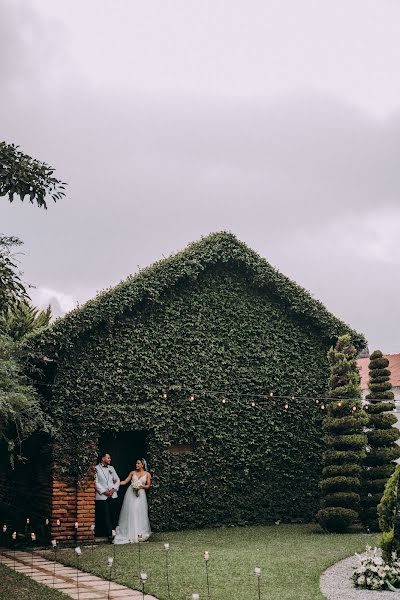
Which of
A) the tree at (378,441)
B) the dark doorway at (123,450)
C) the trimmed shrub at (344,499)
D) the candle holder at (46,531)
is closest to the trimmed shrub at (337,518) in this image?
the trimmed shrub at (344,499)

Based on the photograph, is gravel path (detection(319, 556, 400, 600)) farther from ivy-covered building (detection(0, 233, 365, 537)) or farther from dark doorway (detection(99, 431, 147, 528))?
dark doorway (detection(99, 431, 147, 528))

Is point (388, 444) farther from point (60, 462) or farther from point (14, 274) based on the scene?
point (14, 274)

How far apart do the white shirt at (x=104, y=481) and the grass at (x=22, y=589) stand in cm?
399

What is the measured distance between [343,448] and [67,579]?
728 centimetres

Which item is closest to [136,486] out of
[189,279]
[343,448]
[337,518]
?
[337,518]

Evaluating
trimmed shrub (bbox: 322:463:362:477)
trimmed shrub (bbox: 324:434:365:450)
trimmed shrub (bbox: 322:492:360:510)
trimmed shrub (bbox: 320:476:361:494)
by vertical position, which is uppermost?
trimmed shrub (bbox: 324:434:365:450)

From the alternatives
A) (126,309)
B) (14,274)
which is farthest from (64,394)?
(14,274)

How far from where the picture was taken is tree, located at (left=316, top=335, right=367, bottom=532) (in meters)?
14.7

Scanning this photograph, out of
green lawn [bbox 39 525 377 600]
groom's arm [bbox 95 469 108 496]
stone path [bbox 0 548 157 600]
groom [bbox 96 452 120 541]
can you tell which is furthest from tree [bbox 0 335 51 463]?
green lawn [bbox 39 525 377 600]

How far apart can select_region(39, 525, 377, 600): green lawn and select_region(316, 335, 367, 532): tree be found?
0.51m

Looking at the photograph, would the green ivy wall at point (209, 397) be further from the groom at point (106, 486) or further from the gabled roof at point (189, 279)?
the groom at point (106, 486)

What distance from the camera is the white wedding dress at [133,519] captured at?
46.1ft

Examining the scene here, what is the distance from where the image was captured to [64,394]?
1421 cm

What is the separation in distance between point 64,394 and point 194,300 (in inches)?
148
